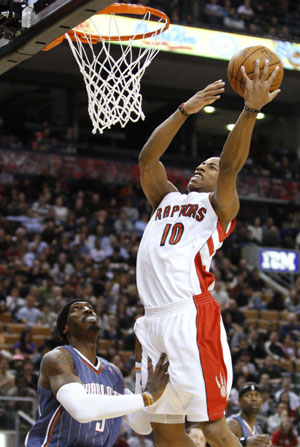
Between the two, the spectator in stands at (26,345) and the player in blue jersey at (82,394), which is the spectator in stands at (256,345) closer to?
the spectator in stands at (26,345)

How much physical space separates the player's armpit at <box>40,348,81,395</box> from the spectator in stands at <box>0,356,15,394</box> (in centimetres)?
531

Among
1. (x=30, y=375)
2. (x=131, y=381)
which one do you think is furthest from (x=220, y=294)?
(x=30, y=375)

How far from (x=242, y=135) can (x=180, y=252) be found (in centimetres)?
69

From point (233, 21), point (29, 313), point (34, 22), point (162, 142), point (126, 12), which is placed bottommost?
point (29, 313)

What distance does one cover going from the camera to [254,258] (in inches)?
672

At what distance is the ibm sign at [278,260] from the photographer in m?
16.8

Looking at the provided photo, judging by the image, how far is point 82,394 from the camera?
3969 millimetres

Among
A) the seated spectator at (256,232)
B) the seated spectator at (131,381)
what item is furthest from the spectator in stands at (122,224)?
the seated spectator at (131,381)

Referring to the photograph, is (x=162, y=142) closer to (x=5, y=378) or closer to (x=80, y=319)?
(x=80, y=319)

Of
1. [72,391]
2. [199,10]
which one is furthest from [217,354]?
[199,10]

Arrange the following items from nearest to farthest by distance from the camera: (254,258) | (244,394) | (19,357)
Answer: (244,394)
(19,357)
(254,258)

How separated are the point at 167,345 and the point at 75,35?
237 cm

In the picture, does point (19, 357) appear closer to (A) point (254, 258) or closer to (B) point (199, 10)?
(A) point (254, 258)

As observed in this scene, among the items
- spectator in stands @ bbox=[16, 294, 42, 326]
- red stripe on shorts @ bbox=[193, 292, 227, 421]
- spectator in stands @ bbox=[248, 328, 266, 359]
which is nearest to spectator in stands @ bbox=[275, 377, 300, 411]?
spectator in stands @ bbox=[248, 328, 266, 359]
